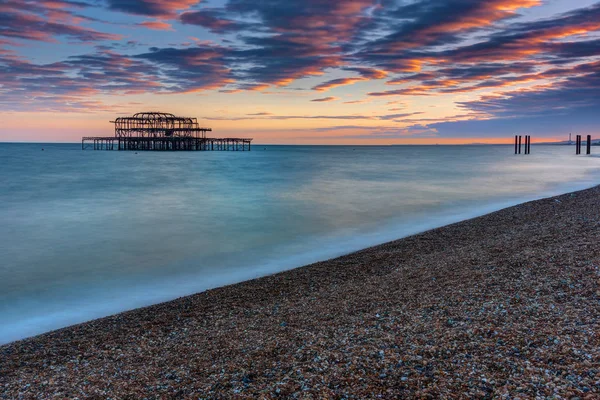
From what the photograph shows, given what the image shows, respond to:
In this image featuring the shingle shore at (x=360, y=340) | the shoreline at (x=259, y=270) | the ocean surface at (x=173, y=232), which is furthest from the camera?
the ocean surface at (x=173, y=232)

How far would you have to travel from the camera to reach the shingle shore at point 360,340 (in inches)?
158

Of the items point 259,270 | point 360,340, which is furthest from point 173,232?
point 360,340

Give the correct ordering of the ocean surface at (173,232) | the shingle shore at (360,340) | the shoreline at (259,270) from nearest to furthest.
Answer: the shingle shore at (360,340) → the shoreline at (259,270) → the ocean surface at (173,232)

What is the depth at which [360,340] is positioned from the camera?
5039mm

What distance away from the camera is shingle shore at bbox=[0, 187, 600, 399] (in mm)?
4008

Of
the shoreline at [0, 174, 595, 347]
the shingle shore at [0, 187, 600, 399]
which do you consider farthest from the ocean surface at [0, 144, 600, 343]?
the shingle shore at [0, 187, 600, 399]

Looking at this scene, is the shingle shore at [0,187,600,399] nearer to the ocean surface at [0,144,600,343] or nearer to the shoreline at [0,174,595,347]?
the shoreline at [0,174,595,347]

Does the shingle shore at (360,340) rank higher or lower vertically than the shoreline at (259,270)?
higher

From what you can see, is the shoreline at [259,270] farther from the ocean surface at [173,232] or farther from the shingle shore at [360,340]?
the shingle shore at [360,340]

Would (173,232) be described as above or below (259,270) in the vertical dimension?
above

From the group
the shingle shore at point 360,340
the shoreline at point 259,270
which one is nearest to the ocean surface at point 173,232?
the shoreline at point 259,270

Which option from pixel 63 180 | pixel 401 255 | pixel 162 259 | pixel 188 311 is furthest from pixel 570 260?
pixel 63 180

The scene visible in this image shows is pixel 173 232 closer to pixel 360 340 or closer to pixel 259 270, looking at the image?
pixel 259 270

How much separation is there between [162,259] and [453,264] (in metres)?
7.60
